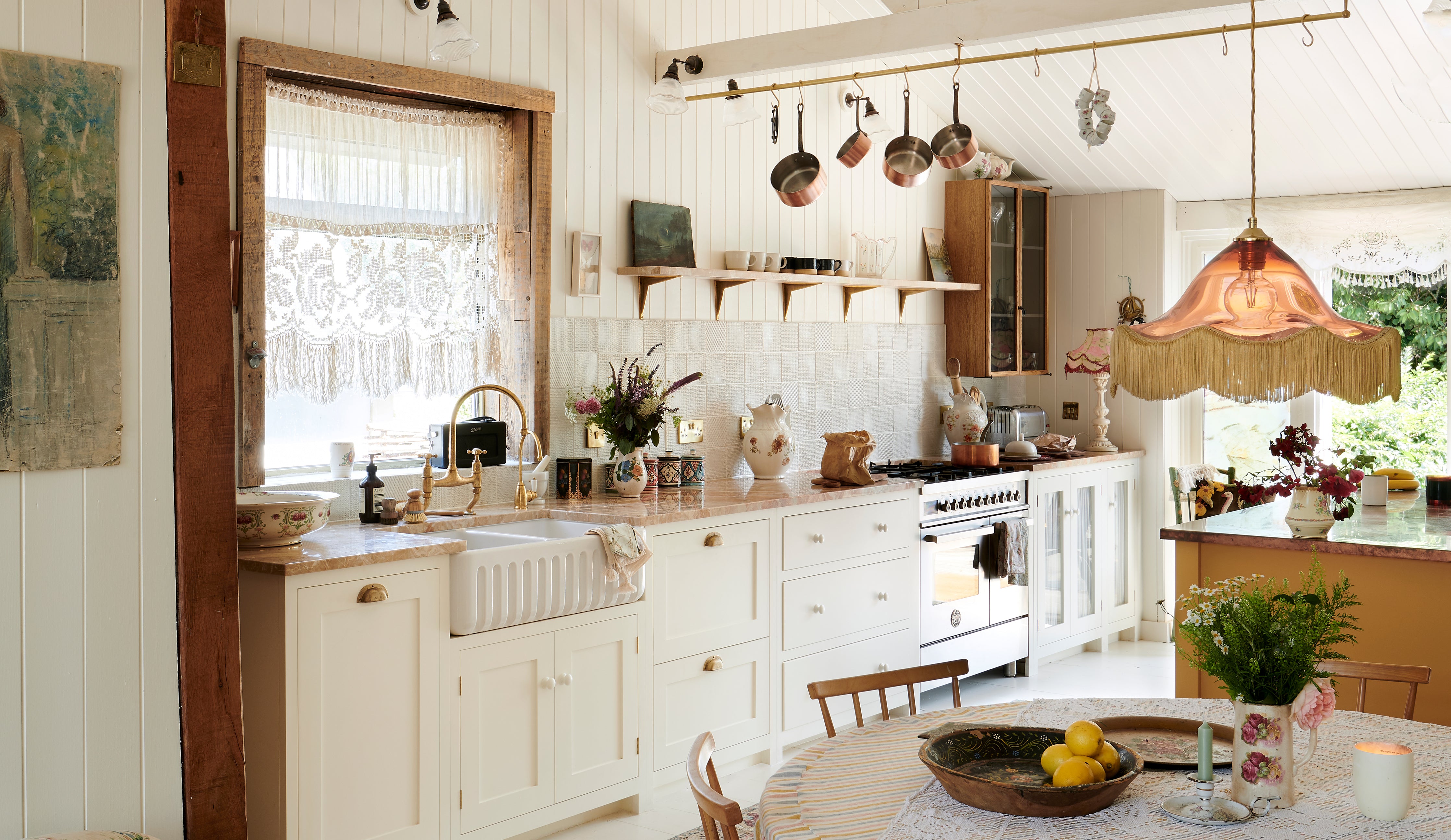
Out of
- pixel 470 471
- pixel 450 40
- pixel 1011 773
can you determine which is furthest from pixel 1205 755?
pixel 470 471

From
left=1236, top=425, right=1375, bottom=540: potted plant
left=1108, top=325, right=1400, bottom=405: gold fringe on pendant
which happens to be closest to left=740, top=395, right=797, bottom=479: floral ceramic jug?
left=1236, top=425, right=1375, bottom=540: potted plant

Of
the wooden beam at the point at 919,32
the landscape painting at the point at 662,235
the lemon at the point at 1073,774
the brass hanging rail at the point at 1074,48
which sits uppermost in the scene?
the wooden beam at the point at 919,32

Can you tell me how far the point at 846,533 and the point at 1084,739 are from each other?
2.81 metres

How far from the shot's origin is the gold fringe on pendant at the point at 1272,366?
9.20 feet

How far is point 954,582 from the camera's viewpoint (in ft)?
17.6

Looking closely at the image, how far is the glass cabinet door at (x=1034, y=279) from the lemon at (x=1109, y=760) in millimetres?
4920

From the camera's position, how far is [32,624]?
2.44 meters

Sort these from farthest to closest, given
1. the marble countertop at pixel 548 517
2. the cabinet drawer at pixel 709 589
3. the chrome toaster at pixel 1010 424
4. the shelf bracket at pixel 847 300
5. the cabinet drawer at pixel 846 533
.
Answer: the chrome toaster at pixel 1010 424, the shelf bracket at pixel 847 300, the cabinet drawer at pixel 846 533, the cabinet drawer at pixel 709 589, the marble countertop at pixel 548 517

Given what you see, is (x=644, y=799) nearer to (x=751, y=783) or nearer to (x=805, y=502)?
(x=751, y=783)

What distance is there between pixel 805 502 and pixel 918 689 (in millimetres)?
1221

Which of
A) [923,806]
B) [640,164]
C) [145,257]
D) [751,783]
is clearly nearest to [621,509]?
[751,783]

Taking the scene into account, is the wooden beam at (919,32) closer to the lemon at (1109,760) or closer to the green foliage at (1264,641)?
the green foliage at (1264,641)

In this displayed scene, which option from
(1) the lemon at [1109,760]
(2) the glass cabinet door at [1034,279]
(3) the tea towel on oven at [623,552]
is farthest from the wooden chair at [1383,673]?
(2) the glass cabinet door at [1034,279]

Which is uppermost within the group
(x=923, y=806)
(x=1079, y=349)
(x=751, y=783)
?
(x=1079, y=349)
